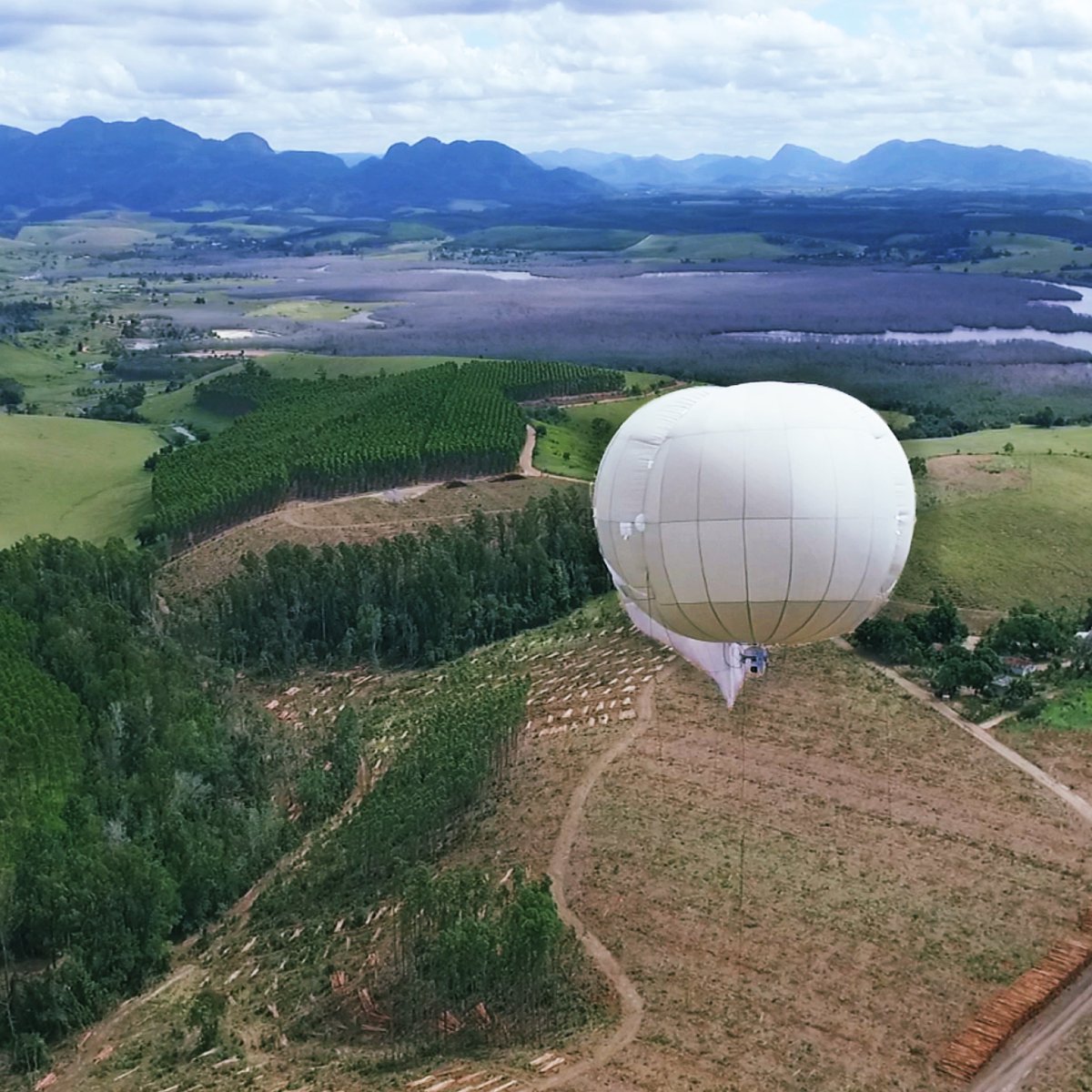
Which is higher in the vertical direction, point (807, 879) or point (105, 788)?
point (807, 879)

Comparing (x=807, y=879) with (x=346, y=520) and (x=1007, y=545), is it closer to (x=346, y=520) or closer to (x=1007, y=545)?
(x=1007, y=545)

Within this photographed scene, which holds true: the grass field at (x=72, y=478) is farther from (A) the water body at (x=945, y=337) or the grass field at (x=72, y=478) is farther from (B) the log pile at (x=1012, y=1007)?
(A) the water body at (x=945, y=337)

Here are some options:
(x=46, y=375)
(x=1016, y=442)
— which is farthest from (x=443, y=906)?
(x=46, y=375)

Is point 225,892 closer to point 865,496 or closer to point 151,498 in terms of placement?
point 865,496

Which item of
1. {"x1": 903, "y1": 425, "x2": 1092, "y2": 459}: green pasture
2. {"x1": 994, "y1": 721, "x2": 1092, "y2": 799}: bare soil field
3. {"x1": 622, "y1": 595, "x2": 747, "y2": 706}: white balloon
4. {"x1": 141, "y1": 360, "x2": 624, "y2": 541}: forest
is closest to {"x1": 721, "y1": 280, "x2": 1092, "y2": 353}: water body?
{"x1": 141, "y1": 360, "x2": 624, "y2": 541}: forest

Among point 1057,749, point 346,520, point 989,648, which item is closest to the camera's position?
point 1057,749
